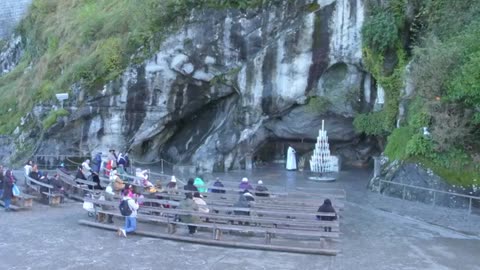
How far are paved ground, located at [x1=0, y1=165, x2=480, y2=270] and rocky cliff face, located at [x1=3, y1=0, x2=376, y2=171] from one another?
9.02 metres

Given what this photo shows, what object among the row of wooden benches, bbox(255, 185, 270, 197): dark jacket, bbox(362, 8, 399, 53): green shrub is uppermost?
bbox(362, 8, 399, 53): green shrub

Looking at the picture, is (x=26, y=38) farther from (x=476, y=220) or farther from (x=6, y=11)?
(x=476, y=220)

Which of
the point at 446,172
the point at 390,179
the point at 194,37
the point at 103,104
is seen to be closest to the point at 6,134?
the point at 103,104

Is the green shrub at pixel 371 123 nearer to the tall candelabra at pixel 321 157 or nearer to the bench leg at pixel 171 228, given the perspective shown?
the tall candelabra at pixel 321 157

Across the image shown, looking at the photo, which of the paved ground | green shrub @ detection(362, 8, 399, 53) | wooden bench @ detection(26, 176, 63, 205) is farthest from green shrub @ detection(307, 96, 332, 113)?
wooden bench @ detection(26, 176, 63, 205)

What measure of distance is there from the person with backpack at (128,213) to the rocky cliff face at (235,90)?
12229mm

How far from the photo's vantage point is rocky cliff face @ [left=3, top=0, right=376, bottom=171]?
25.1 metres

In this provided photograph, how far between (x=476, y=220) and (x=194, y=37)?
14800 mm

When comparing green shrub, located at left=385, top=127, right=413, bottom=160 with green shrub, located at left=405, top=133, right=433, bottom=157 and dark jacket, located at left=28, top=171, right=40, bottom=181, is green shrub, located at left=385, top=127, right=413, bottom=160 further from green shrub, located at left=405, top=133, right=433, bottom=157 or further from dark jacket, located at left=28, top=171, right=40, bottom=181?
dark jacket, located at left=28, top=171, right=40, bottom=181

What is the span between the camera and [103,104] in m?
27.9

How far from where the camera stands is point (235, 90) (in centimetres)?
2736

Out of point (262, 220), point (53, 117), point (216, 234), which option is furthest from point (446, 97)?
point (53, 117)

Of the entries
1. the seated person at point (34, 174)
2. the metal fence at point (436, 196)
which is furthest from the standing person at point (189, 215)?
the metal fence at point (436, 196)

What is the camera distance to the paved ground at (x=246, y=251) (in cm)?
1234
